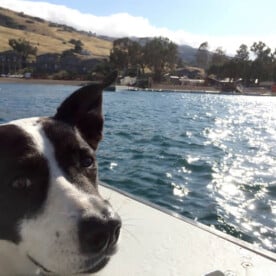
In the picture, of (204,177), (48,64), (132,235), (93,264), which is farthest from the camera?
(48,64)

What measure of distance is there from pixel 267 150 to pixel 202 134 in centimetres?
445

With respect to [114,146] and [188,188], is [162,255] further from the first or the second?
[114,146]

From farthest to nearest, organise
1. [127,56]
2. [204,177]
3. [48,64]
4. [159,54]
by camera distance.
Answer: [48,64]
[159,54]
[127,56]
[204,177]

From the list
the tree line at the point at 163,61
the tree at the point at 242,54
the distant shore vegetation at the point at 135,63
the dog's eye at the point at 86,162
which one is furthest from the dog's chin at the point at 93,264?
the tree at the point at 242,54

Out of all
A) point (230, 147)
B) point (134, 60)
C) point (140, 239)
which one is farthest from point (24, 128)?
point (134, 60)

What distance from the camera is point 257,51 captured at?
140 metres

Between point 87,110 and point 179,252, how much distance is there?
146cm

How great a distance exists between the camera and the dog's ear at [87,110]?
346cm

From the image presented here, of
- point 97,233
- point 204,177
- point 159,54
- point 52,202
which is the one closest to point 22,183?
point 52,202

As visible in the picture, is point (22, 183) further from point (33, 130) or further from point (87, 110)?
point (87, 110)

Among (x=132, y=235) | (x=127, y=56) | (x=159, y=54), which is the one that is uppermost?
(x=132, y=235)

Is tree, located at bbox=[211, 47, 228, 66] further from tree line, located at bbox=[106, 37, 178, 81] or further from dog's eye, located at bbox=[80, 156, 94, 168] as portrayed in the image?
dog's eye, located at bbox=[80, 156, 94, 168]

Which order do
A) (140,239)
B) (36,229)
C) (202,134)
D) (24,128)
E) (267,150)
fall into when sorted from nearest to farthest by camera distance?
(36,229) < (24,128) < (140,239) < (267,150) < (202,134)

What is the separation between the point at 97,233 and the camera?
2375 millimetres
